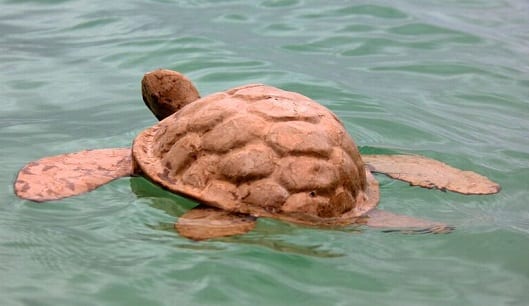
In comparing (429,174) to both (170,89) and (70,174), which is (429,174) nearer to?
(170,89)

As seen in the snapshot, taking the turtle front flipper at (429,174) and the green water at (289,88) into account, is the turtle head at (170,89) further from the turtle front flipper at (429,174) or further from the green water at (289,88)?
the turtle front flipper at (429,174)

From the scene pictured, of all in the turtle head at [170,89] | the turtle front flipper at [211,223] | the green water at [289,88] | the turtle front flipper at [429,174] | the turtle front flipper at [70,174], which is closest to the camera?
the green water at [289,88]

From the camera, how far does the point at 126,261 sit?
4258 millimetres

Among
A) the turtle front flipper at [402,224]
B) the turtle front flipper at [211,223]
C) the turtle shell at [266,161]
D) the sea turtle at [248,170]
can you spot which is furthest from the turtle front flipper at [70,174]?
the turtle front flipper at [402,224]

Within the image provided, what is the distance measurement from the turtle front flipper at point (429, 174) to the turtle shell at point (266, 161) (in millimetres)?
471

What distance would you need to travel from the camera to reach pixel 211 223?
4.43 meters

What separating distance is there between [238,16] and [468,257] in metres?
5.85

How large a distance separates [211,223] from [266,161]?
39cm

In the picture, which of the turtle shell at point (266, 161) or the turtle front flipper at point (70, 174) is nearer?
the turtle shell at point (266, 161)

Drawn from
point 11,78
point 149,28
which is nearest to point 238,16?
point 149,28

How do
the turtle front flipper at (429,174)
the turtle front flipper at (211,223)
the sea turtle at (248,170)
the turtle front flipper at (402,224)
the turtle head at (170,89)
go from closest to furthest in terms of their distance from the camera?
the turtle front flipper at (211,223) → the sea turtle at (248,170) → the turtle front flipper at (402,224) → the turtle front flipper at (429,174) → the turtle head at (170,89)

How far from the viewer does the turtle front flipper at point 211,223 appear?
4.33 metres

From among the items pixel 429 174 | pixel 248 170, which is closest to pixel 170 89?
pixel 248 170

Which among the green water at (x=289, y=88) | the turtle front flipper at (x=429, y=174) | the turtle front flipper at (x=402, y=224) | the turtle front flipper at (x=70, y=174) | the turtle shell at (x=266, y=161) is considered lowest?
the green water at (x=289, y=88)
